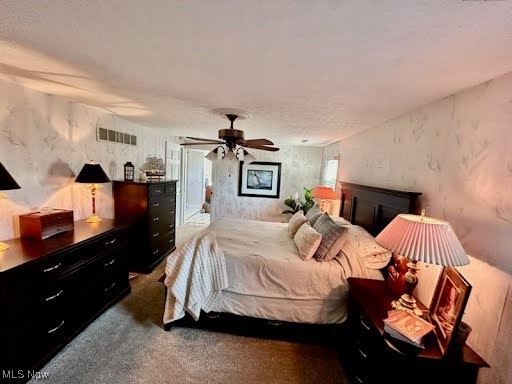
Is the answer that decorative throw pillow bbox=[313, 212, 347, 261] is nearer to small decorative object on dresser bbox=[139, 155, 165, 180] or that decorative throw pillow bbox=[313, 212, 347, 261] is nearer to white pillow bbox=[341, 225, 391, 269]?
white pillow bbox=[341, 225, 391, 269]

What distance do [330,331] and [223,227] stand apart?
1.81 m

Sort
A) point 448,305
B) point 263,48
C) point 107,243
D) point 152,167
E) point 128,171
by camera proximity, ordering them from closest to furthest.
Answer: point 263,48
point 448,305
point 107,243
point 128,171
point 152,167

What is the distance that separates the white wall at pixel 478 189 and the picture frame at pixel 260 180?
3.69 m

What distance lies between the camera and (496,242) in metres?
1.29

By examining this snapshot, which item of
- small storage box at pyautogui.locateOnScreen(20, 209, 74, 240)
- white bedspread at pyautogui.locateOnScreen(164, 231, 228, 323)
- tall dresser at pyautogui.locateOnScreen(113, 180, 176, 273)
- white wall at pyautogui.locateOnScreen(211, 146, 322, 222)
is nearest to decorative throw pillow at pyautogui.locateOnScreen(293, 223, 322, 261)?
white bedspread at pyautogui.locateOnScreen(164, 231, 228, 323)

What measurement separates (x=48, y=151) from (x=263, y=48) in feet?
8.18

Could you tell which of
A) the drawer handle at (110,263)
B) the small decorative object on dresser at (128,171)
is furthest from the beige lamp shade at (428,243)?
the small decorative object on dresser at (128,171)

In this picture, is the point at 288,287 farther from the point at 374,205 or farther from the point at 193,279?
the point at 374,205

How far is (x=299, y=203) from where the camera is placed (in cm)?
555

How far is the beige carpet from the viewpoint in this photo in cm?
183

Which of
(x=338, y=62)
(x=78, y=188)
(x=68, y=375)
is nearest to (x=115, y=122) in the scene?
(x=78, y=188)

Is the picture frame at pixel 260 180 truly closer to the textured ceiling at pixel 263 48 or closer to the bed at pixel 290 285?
the bed at pixel 290 285

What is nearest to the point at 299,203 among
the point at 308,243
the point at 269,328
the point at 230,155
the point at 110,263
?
the point at 308,243

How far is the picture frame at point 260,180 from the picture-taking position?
18.7 feet
